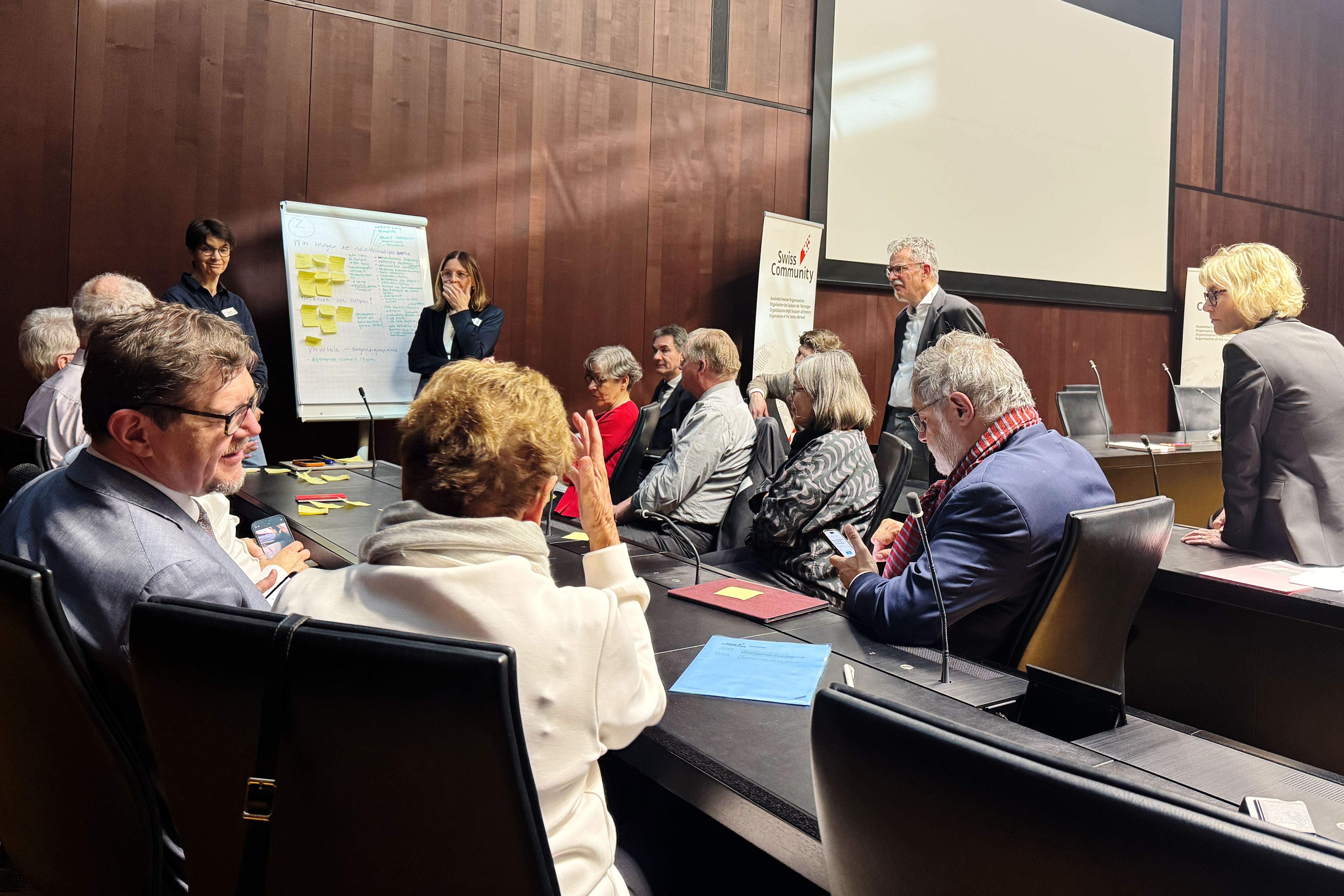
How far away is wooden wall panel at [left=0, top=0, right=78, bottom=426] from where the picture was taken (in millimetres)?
4332

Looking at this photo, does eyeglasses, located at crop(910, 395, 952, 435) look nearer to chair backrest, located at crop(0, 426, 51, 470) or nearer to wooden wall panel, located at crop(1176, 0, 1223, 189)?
chair backrest, located at crop(0, 426, 51, 470)

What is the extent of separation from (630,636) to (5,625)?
2.26 feet

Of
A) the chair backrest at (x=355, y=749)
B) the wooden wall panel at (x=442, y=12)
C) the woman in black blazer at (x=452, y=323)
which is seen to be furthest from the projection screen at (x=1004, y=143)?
the chair backrest at (x=355, y=749)

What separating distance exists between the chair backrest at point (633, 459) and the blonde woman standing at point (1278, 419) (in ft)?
6.80

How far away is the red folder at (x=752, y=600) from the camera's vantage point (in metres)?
1.79

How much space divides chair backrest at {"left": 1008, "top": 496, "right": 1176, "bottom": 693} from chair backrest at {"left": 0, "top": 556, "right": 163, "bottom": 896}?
1340mm

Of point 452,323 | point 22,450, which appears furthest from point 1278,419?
point 452,323

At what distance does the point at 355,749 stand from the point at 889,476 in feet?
7.43

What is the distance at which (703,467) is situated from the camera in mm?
3383

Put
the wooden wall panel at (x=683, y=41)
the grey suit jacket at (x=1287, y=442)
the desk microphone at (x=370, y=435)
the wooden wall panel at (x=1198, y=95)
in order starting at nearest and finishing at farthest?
the grey suit jacket at (x=1287, y=442), the desk microphone at (x=370, y=435), the wooden wall panel at (x=683, y=41), the wooden wall panel at (x=1198, y=95)

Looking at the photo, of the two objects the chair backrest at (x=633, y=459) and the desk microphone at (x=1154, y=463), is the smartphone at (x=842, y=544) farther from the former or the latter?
the desk microphone at (x=1154, y=463)

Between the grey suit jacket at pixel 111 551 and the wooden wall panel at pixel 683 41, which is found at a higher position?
the wooden wall panel at pixel 683 41

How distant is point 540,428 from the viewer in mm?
1152

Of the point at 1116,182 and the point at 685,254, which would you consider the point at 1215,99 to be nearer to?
the point at 1116,182
